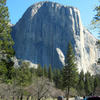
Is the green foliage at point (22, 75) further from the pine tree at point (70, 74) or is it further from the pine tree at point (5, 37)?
the pine tree at point (5, 37)

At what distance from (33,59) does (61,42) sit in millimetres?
24936

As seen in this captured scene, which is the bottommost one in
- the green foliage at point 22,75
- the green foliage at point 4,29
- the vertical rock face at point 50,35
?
the green foliage at point 22,75

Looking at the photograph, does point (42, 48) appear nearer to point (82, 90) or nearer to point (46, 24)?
point (46, 24)

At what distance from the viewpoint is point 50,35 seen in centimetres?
14775

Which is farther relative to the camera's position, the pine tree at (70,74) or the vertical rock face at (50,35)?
the vertical rock face at (50,35)

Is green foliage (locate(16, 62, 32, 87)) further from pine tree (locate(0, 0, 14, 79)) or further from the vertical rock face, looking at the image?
the vertical rock face

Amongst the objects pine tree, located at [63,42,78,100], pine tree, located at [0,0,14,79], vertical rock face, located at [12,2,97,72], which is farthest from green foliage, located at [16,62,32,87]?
vertical rock face, located at [12,2,97,72]

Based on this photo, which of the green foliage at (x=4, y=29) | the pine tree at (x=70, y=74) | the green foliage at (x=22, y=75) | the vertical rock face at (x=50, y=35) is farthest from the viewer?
the vertical rock face at (x=50, y=35)

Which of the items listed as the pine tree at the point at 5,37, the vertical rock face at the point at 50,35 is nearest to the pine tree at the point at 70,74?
the pine tree at the point at 5,37

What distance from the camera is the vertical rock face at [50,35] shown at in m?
139

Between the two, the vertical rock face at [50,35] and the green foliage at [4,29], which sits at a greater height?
the vertical rock face at [50,35]

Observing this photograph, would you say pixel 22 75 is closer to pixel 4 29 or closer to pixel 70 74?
pixel 70 74

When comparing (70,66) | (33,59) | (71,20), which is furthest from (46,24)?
(70,66)

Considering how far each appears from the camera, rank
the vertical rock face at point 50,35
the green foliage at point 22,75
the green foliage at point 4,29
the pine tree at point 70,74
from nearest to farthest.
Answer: the green foliage at point 4,29
the green foliage at point 22,75
the pine tree at point 70,74
the vertical rock face at point 50,35
